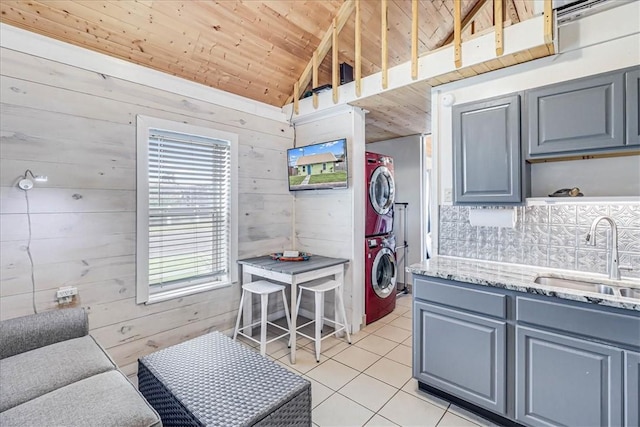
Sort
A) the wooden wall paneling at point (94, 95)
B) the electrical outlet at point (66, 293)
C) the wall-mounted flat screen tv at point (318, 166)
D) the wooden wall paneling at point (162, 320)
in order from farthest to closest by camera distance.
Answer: the wall-mounted flat screen tv at point (318, 166) < the wooden wall paneling at point (162, 320) < the electrical outlet at point (66, 293) < the wooden wall paneling at point (94, 95)

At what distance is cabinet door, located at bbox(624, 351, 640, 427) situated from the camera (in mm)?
1493

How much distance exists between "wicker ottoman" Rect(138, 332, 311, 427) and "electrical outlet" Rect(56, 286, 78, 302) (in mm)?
910

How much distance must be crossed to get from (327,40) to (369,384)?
11.1 feet

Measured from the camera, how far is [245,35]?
9.41ft

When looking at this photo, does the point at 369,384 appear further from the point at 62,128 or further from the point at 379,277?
the point at 62,128

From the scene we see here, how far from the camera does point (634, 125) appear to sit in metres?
1.75

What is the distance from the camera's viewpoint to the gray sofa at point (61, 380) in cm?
129

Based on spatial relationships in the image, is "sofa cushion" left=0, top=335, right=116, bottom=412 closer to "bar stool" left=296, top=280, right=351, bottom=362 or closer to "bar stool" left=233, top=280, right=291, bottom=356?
"bar stool" left=233, top=280, right=291, bottom=356

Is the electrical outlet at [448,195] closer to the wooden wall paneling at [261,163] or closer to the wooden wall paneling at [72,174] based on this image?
the wooden wall paneling at [261,163]

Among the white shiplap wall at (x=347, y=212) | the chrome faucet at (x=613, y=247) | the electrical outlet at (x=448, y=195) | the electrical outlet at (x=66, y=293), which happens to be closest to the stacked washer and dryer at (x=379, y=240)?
the white shiplap wall at (x=347, y=212)

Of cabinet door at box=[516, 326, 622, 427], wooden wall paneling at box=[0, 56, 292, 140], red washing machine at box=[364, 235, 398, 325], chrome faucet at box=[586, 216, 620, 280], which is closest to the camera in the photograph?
cabinet door at box=[516, 326, 622, 427]

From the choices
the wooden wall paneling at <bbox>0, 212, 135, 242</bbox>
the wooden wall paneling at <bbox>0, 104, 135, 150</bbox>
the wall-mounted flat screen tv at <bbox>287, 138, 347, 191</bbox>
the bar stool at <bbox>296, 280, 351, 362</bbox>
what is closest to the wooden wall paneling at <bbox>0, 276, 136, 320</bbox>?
the wooden wall paneling at <bbox>0, 212, 135, 242</bbox>

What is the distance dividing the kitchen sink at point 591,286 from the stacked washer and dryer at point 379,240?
5.82ft

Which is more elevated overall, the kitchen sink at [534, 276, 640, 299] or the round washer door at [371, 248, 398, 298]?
the kitchen sink at [534, 276, 640, 299]
